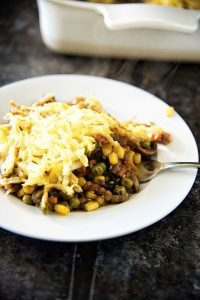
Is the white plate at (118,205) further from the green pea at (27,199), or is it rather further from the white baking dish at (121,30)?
the white baking dish at (121,30)

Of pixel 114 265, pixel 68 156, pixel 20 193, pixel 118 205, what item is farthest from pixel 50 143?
pixel 114 265

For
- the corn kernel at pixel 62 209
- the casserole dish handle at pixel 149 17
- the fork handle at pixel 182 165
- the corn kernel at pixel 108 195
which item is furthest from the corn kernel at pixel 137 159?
the casserole dish handle at pixel 149 17

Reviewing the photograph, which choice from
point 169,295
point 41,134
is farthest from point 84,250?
point 41,134

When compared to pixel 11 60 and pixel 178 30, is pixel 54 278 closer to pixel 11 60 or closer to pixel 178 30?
pixel 178 30

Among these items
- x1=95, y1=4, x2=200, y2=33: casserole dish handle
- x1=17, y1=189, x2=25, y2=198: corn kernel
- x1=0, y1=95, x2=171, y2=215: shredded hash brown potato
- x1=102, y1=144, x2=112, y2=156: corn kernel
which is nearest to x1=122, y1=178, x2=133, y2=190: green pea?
x1=0, y1=95, x2=171, y2=215: shredded hash brown potato

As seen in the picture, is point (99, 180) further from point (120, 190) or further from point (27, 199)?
point (27, 199)
